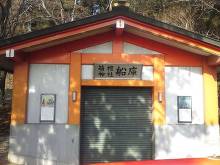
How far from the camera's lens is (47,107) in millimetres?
12523

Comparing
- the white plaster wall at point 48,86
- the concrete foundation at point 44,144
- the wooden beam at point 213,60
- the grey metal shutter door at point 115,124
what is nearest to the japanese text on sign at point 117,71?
the grey metal shutter door at point 115,124

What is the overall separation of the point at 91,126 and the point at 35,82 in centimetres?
244

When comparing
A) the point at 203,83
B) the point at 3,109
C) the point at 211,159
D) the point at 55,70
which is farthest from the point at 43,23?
the point at 211,159

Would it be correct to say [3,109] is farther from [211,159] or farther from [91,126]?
[211,159]

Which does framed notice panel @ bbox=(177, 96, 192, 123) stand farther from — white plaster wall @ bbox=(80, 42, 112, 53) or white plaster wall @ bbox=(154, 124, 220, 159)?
white plaster wall @ bbox=(80, 42, 112, 53)

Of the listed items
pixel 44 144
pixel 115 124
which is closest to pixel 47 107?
pixel 44 144

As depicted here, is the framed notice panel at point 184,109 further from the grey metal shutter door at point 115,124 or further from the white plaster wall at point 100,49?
the white plaster wall at point 100,49

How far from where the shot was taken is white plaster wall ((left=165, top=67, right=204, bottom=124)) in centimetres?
1266

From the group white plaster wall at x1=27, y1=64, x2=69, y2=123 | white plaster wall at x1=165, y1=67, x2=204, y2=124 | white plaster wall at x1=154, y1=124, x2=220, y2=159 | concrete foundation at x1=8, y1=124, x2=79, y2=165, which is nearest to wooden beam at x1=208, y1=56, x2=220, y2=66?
white plaster wall at x1=165, y1=67, x2=204, y2=124

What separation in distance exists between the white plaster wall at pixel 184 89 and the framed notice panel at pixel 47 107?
12.7ft

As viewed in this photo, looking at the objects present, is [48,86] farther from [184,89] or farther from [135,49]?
[184,89]

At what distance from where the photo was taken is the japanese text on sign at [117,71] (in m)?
12.6

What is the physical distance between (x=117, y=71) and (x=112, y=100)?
1048 mm

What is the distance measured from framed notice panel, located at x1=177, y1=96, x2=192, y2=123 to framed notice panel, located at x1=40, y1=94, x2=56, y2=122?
4.26 meters
